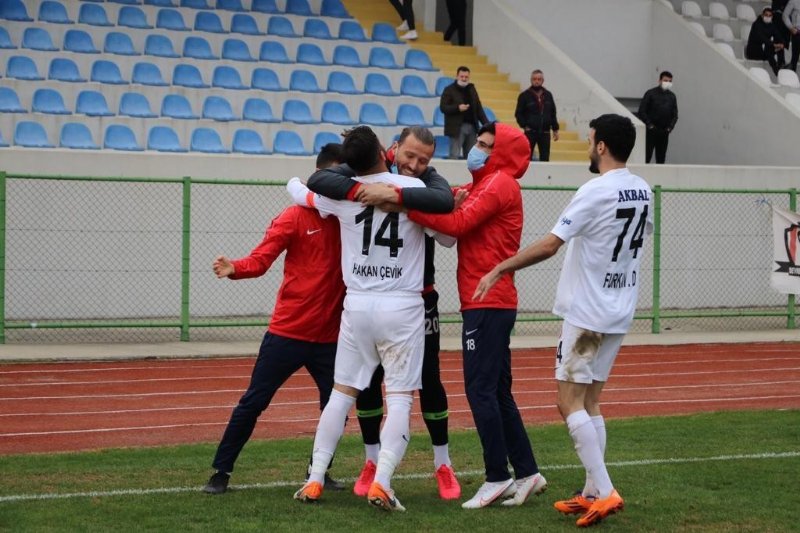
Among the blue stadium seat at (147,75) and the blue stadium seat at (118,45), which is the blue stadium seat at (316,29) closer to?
the blue stadium seat at (118,45)

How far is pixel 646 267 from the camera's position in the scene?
19.4 m

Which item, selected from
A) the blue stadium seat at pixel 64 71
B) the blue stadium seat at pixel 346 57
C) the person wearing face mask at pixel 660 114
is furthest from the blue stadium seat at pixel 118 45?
the person wearing face mask at pixel 660 114

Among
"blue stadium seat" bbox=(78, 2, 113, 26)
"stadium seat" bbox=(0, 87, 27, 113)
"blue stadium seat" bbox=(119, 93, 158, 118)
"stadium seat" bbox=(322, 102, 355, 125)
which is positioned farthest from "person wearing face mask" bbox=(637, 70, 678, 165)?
"stadium seat" bbox=(0, 87, 27, 113)

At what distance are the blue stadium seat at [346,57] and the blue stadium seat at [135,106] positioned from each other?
4406 mm

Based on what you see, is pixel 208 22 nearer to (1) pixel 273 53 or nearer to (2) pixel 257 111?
(1) pixel 273 53

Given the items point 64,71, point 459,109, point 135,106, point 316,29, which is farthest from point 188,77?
point 459,109

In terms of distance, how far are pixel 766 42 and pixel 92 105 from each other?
1462 cm

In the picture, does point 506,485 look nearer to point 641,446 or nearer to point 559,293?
point 559,293

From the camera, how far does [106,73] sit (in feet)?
67.1

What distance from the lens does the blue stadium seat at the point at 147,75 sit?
20.7 m

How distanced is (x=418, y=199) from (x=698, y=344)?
1138cm

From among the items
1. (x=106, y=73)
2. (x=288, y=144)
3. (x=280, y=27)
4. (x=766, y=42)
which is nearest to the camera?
(x=288, y=144)

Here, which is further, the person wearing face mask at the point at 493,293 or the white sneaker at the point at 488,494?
the white sneaker at the point at 488,494

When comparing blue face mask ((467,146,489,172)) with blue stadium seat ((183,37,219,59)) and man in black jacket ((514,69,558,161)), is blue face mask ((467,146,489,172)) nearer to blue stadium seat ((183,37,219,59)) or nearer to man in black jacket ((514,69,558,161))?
man in black jacket ((514,69,558,161))
